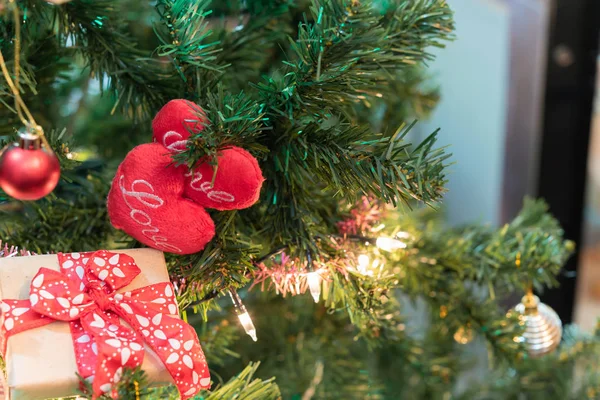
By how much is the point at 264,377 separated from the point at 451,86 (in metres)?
0.53

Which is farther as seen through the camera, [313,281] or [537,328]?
[537,328]

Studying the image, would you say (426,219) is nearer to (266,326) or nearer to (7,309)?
(266,326)

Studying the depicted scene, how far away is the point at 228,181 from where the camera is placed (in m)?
0.31

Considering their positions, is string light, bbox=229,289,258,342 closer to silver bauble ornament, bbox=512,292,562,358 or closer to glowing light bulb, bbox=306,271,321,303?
glowing light bulb, bbox=306,271,321,303

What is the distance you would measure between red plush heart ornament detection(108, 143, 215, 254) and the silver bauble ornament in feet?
1.03

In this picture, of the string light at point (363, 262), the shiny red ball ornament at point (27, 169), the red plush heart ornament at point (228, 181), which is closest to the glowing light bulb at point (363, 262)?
the string light at point (363, 262)

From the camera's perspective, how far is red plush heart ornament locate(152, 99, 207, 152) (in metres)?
0.31

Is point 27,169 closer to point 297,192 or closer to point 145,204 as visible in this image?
point 145,204

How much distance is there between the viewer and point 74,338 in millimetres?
292

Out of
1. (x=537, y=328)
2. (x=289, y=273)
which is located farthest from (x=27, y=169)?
(x=537, y=328)

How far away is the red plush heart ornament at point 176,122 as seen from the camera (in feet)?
1.03

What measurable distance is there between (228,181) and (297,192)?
0.08 meters

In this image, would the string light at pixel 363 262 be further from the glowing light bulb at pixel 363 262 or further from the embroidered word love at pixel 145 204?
the embroidered word love at pixel 145 204

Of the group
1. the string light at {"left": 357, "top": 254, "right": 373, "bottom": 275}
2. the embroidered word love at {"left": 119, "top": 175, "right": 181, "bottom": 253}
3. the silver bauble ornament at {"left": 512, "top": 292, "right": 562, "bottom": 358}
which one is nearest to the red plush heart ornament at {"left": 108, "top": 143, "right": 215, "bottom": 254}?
the embroidered word love at {"left": 119, "top": 175, "right": 181, "bottom": 253}
